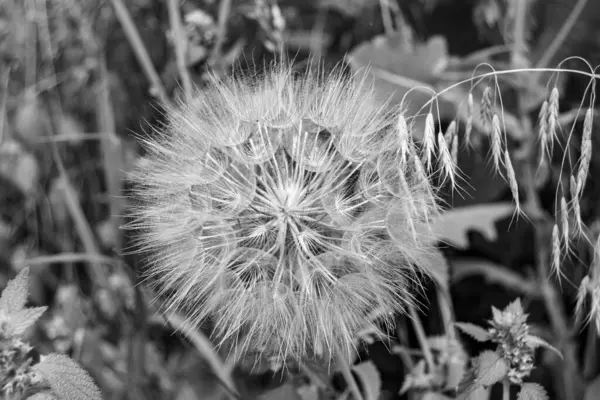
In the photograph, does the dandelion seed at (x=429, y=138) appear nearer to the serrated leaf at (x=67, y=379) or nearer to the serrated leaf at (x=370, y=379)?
the serrated leaf at (x=370, y=379)

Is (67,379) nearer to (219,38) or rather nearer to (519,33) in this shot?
(219,38)

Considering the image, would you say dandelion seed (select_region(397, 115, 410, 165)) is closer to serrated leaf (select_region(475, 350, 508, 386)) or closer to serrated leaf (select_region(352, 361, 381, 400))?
serrated leaf (select_region(475, 350, 508, 386))

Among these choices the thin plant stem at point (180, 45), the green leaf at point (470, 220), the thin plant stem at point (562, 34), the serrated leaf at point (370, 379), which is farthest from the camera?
the thin plant stem at point (562, 34)

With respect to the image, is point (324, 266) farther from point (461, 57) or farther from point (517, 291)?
point (461, 57)

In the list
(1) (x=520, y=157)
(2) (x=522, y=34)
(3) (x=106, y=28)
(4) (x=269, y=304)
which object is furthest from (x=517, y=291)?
(3) (x=106, y=28)

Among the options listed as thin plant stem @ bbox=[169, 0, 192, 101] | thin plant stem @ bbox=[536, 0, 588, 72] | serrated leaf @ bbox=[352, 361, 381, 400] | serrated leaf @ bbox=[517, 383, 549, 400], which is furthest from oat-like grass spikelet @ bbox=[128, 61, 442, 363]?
thin plant stem @ bbox=[536, 0, 588, 72]

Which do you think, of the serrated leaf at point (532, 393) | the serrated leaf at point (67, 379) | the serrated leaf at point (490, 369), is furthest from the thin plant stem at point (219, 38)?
the serrated leaf at point (532, 393)

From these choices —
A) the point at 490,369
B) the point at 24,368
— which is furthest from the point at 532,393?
the point at 24,368
